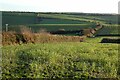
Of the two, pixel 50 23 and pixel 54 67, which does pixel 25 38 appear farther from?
pixel 50 23

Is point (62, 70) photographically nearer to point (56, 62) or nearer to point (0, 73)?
point (56, 62)

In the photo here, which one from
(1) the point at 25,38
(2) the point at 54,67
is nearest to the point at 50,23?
(1) the point at 25,38

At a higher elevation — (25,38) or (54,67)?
(25,38)

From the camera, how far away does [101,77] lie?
15977 mm

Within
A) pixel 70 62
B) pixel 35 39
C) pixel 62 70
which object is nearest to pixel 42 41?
pixel 35 39

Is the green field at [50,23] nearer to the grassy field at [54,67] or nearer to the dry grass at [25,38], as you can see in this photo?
the dry grass at [25,38]

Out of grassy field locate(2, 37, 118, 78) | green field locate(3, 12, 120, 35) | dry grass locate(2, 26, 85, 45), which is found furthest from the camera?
green field locate(3, 12, 120, 35)

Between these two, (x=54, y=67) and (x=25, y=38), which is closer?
(x=54, y=67)

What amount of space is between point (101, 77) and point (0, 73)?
5020 millimetres

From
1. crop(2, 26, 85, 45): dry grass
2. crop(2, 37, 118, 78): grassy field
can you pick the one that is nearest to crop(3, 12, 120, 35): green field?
crop(2, 26, 85, 45): dry grass

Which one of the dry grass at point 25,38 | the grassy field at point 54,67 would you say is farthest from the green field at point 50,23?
the grassy field at point 54,67

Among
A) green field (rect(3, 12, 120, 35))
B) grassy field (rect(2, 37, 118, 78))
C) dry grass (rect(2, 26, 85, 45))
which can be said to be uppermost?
green field (rect(3, 12, 120, 35))

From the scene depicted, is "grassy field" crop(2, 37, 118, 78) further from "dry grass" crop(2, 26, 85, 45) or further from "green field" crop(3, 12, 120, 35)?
"green field" crop(3, 12, 120, 35)

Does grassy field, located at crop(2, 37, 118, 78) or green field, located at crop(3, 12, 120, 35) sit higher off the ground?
green field, located at crop(3, 12, 120, 35)
